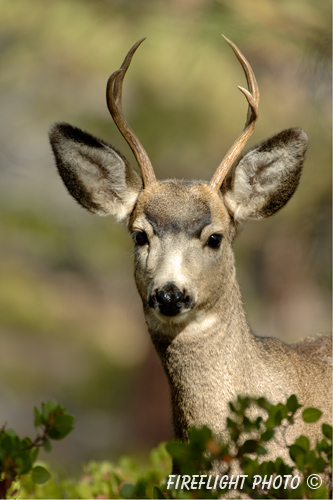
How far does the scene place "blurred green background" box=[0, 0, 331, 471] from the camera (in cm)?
710

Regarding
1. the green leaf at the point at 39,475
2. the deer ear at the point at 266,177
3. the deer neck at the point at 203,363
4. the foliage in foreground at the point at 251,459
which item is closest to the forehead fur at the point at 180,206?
the deer ear at the point at 266,177

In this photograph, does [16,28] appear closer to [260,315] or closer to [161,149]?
[161,149]

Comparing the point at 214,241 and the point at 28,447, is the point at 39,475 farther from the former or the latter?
the point at 214,241

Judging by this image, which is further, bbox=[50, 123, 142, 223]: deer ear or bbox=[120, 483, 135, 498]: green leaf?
bbox=[50, 123, 142, 223]: deer ear

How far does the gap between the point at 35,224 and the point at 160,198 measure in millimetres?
9354

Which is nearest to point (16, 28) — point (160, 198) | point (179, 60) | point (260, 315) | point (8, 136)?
point (8, 136)

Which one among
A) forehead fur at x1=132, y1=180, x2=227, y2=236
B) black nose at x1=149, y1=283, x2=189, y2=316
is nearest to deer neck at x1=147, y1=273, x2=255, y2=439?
black nose at x1=149, y1=283, x2=189, y2=316

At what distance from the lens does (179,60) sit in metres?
7.94

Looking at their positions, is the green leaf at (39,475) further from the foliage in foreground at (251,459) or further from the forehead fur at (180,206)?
the forehead fur at (180,206)

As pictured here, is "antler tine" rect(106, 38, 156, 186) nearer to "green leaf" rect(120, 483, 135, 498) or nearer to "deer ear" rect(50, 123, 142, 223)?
"deer ear" rect(50, 123, 142, 223)

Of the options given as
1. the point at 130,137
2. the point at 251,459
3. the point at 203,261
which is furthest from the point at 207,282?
the point at 251,459

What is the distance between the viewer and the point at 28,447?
280 cm

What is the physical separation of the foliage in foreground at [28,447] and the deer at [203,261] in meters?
1.15

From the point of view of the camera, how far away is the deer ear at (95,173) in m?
4.87
